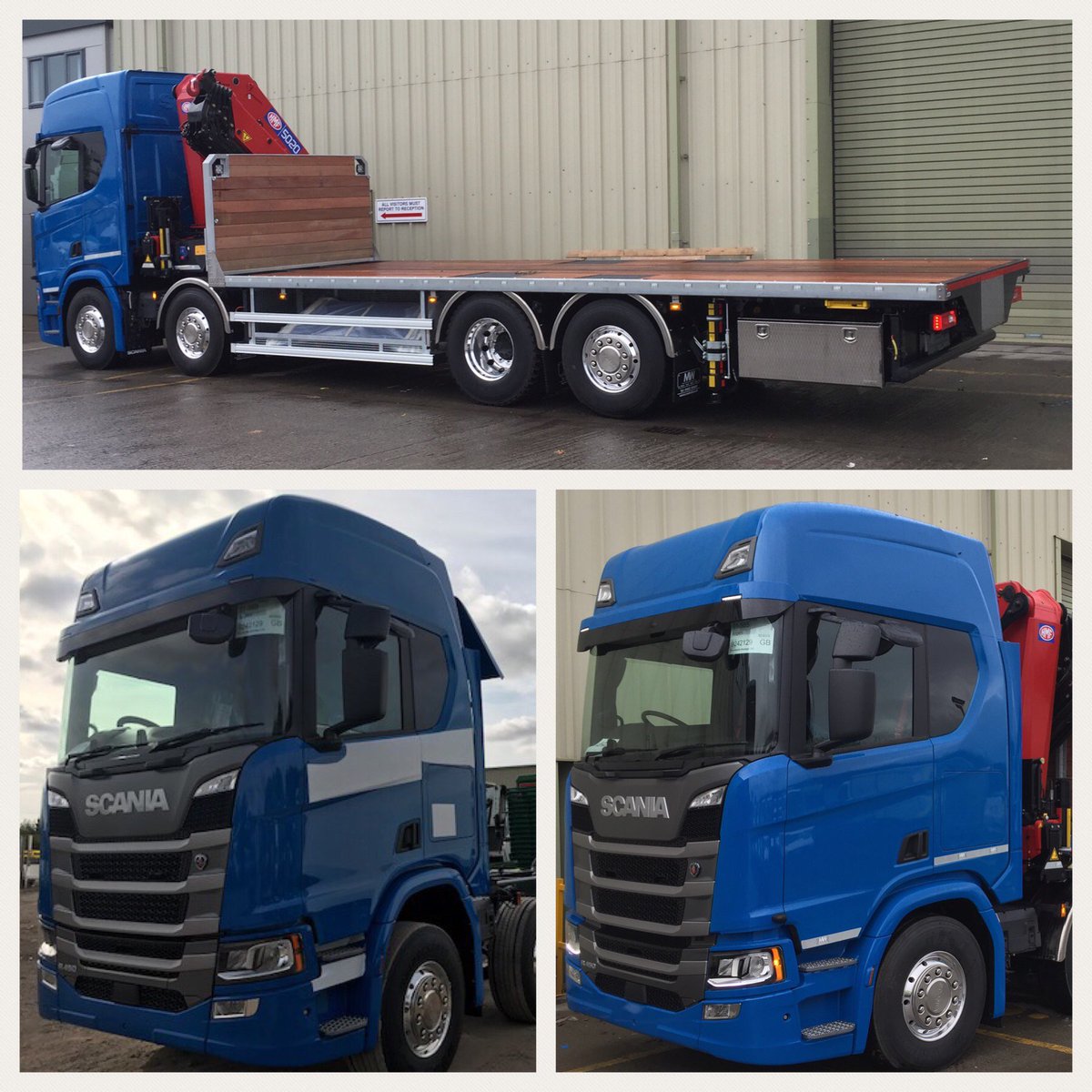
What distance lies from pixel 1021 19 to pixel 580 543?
9197mm

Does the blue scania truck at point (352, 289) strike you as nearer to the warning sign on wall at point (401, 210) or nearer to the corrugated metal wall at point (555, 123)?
the corrugated metal wall at point (555, 123)

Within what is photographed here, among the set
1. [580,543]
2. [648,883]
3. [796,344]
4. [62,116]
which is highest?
[62,116]

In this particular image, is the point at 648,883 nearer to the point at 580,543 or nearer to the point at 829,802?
the point at 829,802

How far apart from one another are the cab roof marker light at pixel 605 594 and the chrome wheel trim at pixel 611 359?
150 inches

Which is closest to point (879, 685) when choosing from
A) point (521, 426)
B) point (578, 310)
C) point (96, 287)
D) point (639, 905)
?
point (639, 905)

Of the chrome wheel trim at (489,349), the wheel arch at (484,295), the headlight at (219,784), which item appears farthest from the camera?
the chrome wheel trim at (489,349)

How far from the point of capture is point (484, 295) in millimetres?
11547

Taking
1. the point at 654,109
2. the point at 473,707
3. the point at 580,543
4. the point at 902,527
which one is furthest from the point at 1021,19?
the point at 473,707

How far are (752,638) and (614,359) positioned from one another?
17.4 ft

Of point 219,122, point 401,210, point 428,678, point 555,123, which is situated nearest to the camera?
point 428,678

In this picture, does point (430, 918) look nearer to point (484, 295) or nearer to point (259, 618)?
point (259, 618)

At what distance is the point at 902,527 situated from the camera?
22.0ft

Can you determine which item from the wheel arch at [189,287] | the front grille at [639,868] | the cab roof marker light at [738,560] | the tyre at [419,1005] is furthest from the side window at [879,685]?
the wheel arch at [189,287]

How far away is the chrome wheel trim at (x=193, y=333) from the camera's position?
1416 centimetres
